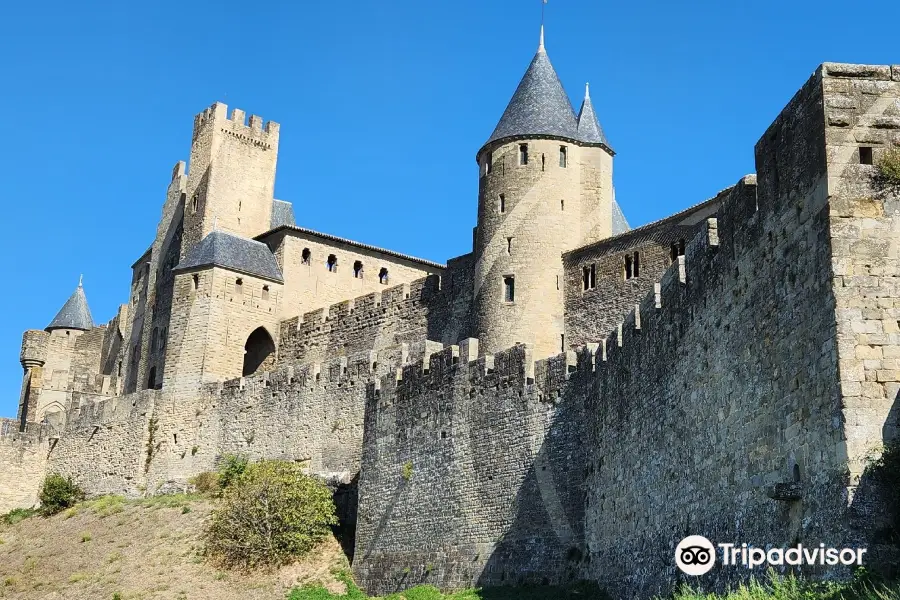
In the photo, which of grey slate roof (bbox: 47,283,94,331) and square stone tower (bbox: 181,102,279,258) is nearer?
square stone tower (bbox: 181,102,279,258)

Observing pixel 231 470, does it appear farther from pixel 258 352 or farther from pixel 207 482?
pixel 258 352

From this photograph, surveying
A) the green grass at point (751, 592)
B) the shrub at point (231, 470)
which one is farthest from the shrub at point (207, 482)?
the green grass at point (751, 592)

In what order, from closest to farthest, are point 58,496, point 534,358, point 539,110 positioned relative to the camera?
point 534,358 < point 539,110 < point 58,496

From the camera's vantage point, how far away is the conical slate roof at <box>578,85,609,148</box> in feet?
120

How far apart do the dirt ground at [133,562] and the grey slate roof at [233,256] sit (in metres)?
9.75

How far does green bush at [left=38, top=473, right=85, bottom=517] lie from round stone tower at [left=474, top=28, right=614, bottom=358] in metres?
15.4

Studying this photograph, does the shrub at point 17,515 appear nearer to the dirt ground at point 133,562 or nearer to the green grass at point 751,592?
the dirt ground at point 133,562

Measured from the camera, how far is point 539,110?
119ft

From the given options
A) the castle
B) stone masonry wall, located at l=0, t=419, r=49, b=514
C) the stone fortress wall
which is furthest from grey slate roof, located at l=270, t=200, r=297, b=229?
the stone fortress wall

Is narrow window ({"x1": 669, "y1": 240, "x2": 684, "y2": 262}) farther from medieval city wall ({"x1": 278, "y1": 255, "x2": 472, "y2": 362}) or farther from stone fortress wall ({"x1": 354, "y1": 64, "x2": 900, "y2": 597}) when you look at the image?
stone fortress wall ({"x1": 354, "y1": 64, "x2": 900, "y2": 597})

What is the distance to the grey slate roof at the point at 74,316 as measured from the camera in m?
59.0

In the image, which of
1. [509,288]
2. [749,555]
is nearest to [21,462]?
[509,288]

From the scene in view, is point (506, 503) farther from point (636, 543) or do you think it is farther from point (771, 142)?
point (771, 142)

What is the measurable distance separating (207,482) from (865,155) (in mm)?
27877
